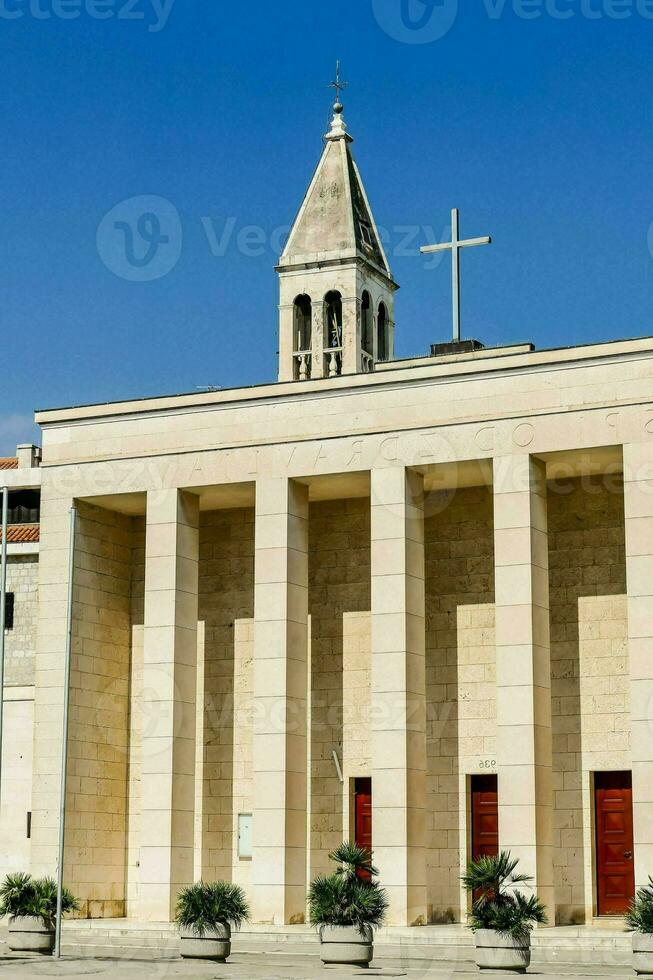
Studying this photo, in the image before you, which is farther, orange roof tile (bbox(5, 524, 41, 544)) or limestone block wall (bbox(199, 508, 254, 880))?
orange roof tile (bbox(5, 524, 41, 544))

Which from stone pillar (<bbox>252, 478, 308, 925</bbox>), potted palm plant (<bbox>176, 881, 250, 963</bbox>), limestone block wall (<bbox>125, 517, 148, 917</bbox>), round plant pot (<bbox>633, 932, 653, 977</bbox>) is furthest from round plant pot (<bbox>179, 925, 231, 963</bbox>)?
limestone block wall (<bbox>125, 517, 148, 917</bbox>)

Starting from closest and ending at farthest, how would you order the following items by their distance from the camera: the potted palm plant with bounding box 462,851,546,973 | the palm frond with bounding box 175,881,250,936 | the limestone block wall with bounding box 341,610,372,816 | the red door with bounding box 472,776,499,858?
the potted palm plant with bounding box 462,851,546,973
the palm frond with bounding box 175,881,250,936
the red door with bounding box 472,776,499,858
the limestone block wall with bounding box 341,610,372,816

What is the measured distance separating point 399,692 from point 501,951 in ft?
30.8

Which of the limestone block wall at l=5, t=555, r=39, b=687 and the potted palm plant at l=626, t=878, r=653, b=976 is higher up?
the limestone block wall at l=5, t=555, r=39, b=687

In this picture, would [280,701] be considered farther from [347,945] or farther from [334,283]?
[334,283]

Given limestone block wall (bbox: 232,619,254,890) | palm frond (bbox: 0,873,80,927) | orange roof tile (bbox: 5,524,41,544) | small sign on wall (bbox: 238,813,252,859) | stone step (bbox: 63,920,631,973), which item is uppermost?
orange roof tile (bbox: 5,524,41,544)

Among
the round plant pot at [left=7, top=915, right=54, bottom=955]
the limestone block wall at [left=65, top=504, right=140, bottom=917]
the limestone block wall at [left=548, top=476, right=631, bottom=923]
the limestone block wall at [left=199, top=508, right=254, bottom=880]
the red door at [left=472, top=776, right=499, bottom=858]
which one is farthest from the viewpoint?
the limestone block wall at [left=199, top=508, right=254, bottom=880]

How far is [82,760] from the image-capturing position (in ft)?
129

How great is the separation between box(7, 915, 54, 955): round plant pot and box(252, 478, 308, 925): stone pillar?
258 inches

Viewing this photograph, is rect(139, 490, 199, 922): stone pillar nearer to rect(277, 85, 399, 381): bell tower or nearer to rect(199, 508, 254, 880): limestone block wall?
rect(199, 508, 254, 880): limestone block wall

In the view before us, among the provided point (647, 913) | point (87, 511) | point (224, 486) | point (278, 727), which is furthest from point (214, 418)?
point (647, 913)

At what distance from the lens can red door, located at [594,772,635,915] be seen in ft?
118

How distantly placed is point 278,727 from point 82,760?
19.1 feet

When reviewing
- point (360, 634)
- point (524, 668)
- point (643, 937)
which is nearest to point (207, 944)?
point (643, 937)
